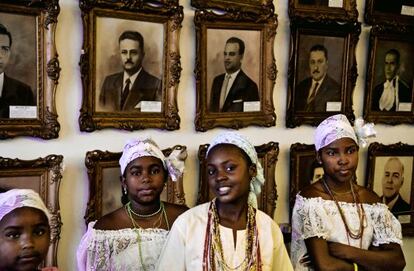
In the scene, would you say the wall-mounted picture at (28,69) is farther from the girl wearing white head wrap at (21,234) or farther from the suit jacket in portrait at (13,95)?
the girl wearing white head wrap at (21,234)

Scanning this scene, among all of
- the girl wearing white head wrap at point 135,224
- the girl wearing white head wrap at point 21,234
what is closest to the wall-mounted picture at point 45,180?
the girl wearing white head wrap at point 135,224

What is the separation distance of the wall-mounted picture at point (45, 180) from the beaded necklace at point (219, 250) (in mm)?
613

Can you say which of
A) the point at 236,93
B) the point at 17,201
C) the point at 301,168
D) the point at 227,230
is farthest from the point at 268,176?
the point at 17,201

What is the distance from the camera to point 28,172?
1770 mm

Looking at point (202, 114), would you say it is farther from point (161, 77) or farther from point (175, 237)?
point (175, 237)

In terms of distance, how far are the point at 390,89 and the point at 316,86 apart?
0.50 meters

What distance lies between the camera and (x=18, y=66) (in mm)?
1730

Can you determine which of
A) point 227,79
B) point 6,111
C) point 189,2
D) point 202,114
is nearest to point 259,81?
point 227,79

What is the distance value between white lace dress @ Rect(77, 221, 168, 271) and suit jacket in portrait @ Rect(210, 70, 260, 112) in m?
0.69

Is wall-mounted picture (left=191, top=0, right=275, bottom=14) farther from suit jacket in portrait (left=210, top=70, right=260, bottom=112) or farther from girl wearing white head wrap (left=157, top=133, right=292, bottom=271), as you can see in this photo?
girl wearing white head wrap (left=157, top=133, right=292, bottom=271)

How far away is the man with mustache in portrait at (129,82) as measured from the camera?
1937 millimetres

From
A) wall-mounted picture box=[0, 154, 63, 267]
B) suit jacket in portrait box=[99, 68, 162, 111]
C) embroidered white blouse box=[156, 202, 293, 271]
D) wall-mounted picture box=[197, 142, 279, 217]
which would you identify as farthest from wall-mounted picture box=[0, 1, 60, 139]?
wall-mounted picture box=[197, 142, 279, 217]

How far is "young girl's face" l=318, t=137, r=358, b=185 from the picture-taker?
76.0 inches

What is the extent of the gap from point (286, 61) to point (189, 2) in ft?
1.95
